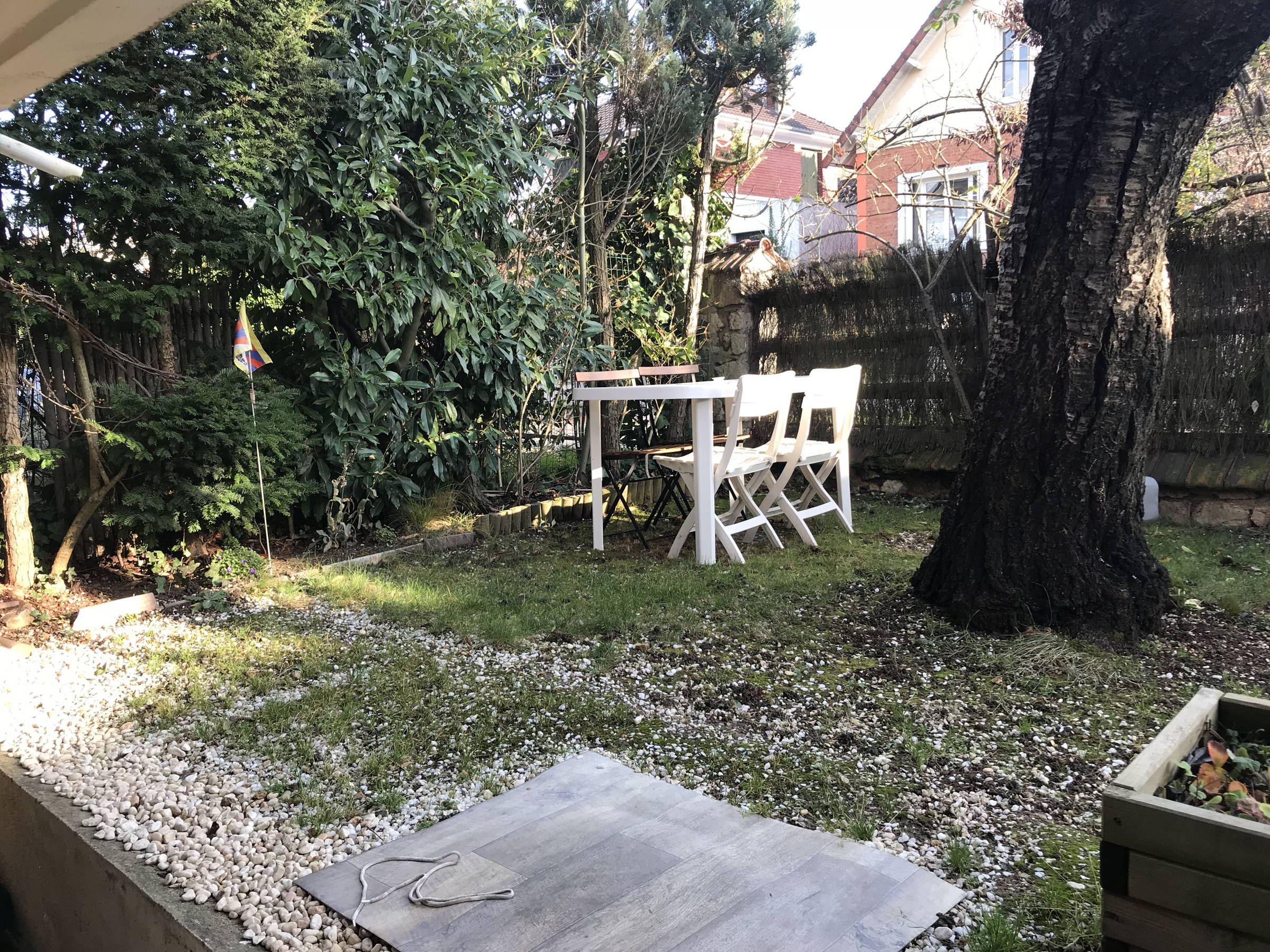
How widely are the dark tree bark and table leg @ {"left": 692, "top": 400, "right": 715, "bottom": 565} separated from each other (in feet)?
4.88

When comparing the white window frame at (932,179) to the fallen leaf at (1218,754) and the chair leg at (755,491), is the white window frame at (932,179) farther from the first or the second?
the fallen leaf at (1218,754)

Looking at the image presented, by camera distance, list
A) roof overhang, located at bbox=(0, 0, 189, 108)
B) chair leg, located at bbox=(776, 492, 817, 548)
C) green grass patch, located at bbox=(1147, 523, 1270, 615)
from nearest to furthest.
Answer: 1. roof overhang, located at bbox=(0, 0, 189, 108)
2. green grass patch, located at bbox=(1147, 523, 1270, 615)
3. chair leg, located at bbox=(776, 492, 817, 548)

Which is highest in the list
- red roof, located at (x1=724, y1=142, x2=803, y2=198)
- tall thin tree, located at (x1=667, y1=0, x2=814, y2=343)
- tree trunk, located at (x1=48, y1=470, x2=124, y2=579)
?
red roof, located at (x1=724, y1=142, x2=803, y2=198)

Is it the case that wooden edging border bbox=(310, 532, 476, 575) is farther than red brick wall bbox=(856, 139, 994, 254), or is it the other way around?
red brick wall bbox=(856, 139, 994, 254)

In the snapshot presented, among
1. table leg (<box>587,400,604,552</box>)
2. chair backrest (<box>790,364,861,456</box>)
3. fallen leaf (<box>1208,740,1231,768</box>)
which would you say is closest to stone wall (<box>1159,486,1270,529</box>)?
chair backrest (<box>790,364,861,456</box>)

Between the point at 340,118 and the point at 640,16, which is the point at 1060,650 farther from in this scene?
the point at 640,16

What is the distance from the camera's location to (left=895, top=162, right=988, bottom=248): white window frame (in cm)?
681

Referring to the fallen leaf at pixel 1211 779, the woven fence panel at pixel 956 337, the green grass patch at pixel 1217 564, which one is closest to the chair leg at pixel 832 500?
the woven fence panel at pixel 956 337

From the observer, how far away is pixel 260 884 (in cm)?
191

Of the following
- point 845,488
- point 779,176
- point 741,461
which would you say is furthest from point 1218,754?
→ point 779,176

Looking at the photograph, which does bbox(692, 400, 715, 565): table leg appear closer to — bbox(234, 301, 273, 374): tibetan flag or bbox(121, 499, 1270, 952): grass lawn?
bbox(121, 499, 1270, 952): grass lawn

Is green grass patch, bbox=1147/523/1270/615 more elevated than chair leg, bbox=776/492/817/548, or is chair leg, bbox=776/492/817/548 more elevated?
chair leg, bbox=776/492/817/548

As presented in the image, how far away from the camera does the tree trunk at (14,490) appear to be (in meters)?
4.04

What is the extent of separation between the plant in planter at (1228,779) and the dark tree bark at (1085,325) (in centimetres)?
158
